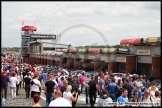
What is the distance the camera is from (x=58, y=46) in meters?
105

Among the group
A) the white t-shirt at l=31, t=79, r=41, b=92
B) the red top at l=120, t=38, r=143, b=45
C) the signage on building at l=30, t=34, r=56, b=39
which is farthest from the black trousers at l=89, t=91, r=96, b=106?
the signage on building at l=30, t=34, r=56, b=39

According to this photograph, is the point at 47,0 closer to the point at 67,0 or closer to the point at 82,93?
the point at 67,0

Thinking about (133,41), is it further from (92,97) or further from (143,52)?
(92,97)

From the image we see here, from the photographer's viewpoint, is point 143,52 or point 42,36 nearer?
point 143,52

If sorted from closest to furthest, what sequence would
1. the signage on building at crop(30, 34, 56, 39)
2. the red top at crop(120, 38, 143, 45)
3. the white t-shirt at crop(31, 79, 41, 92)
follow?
the white t-shirt at crop(31, 79, 41, 92), the red top at crop(120, 38, 143, 45), the signage on building at crop(30, 34, 56, 39)

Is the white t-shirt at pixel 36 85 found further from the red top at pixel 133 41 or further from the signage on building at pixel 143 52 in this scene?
the signage on building at pixel 143 52

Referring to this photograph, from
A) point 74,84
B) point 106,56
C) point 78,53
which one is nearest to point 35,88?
point 74,84

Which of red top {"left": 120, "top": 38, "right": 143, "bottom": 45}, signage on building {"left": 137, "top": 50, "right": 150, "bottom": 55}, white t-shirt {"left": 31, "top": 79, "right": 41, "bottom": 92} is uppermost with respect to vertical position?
red top {"left": 120, "top": 38, "right": 143, "bottom": 45}

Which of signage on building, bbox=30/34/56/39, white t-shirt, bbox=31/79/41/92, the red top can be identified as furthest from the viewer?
signage on building, bbox=30/34/56/39

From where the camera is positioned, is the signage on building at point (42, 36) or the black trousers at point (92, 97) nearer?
the black trousers at point (92, 97)

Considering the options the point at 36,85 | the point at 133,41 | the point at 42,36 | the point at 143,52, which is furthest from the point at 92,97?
the point at 42,36

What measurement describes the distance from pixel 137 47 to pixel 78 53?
23799 mm

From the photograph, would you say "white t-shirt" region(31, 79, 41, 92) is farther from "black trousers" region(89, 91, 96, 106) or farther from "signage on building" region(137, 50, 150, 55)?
"signage on building" region(137, 50, 150, 55)

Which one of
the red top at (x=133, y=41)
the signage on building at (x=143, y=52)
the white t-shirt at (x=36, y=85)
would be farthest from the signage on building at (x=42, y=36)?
the white t-shirt at (x=36, y=85)
